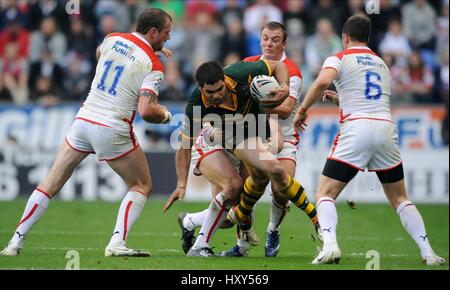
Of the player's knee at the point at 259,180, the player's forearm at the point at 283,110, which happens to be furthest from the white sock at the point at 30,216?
the player's forearm at the point at 283,110

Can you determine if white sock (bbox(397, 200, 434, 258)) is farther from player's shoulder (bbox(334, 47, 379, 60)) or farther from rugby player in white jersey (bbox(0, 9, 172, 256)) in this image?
rugby player in white jersey (bbox(0, 9, 172, 256))

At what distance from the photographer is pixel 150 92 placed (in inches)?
408

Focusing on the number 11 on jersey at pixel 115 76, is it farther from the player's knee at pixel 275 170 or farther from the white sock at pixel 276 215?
the white sock at pixel 276 215

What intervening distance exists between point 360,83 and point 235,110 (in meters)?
1.41

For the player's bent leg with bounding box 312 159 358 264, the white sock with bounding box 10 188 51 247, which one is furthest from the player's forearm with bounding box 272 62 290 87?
the white sock with bounding box 10 188 51 247

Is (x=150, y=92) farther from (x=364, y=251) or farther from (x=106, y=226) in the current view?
(x=106, y=226)

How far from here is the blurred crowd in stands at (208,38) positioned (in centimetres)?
2181

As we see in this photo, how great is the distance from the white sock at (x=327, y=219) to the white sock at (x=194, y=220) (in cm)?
173

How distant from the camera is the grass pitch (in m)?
10.3

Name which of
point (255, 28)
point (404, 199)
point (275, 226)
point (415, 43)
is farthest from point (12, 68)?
point (404, 199)

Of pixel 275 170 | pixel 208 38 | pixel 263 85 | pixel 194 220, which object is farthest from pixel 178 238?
pixel 208 38

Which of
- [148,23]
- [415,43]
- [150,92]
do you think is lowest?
[150,92]

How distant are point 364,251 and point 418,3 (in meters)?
11.7

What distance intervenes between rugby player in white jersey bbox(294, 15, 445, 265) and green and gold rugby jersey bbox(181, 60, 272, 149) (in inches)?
22.2
